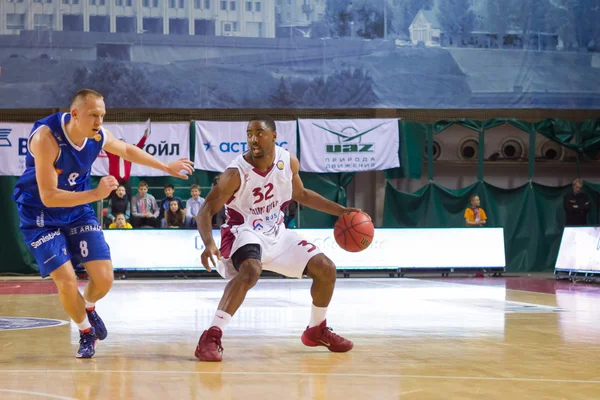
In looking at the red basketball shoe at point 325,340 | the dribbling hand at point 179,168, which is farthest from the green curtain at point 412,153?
the dribbling hand at point 179,168

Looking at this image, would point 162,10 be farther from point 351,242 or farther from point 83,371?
point 83,371

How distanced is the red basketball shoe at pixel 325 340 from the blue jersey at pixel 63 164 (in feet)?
7.08

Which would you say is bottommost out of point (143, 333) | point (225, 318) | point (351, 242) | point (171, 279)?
point (171, 279)

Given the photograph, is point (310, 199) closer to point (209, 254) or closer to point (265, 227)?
point (265, 227)

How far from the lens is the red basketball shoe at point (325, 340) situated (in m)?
6.79

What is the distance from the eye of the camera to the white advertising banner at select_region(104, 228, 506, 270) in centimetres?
1783

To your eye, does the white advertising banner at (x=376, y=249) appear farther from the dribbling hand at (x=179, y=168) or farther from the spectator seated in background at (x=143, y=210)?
the dribbling hand at (x=179, y=168)

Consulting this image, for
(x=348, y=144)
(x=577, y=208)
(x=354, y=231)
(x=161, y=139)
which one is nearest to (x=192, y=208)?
(x=161, y=139)

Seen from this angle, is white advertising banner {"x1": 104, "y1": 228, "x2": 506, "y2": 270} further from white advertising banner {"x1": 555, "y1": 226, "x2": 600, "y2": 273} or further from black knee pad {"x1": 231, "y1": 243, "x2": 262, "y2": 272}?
black knee pad {"x1": 231, "y1": 243, "x2": 262, "y2": 272}

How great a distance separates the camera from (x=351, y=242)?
7.20 meters

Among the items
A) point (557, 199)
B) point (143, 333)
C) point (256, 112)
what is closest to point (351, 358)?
point (143, 333)

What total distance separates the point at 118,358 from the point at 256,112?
15.9 meters

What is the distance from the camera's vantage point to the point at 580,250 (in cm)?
1781

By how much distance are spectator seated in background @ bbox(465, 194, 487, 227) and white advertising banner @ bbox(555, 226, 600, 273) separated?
210 cm
